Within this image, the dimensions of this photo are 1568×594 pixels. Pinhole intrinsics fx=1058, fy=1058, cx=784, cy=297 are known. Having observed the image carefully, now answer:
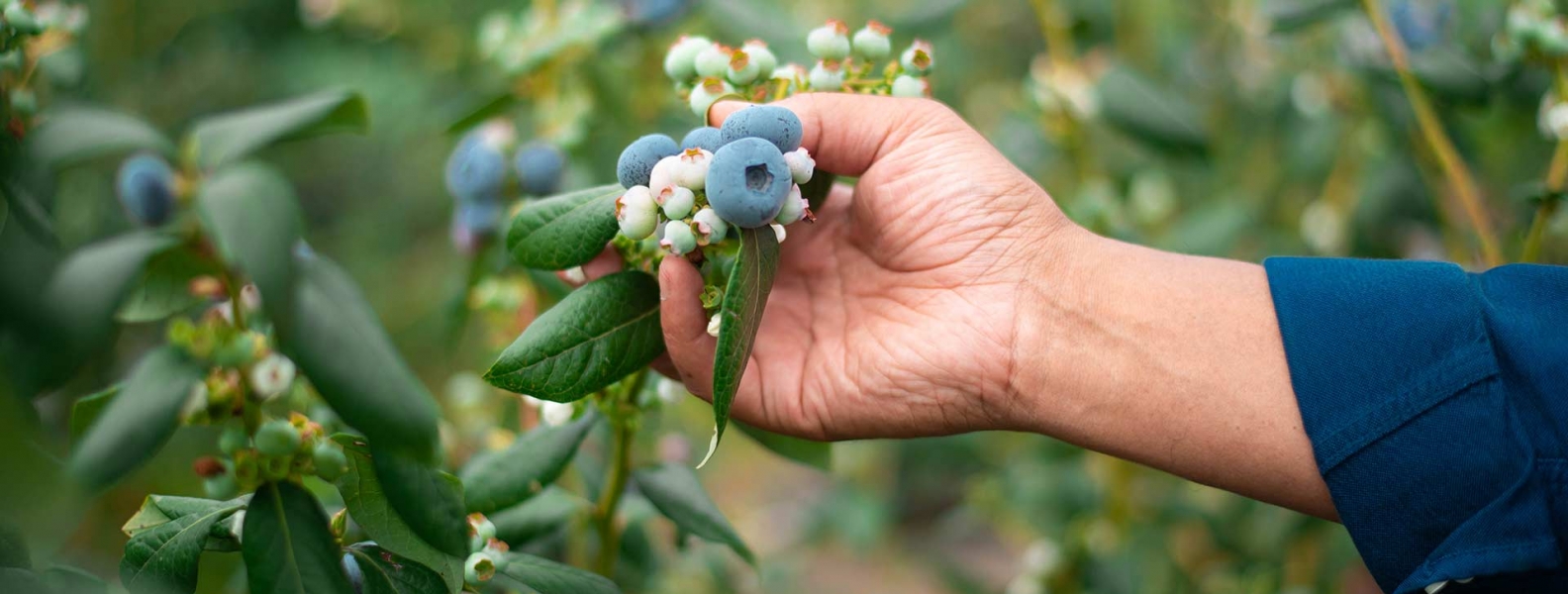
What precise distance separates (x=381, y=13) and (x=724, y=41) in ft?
3.22

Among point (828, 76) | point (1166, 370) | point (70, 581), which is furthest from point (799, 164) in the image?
point (70, 581)

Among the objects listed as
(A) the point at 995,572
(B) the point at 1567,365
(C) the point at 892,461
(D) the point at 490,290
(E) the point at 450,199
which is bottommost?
(A) the point at 995,572

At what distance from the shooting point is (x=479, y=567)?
0.92 metres

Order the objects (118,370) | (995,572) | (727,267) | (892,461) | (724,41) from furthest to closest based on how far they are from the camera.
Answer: (995,572) → (892,461) → (118,370) → (724,41) → (727,267)

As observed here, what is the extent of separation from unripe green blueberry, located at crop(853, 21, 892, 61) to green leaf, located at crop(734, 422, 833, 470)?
44 centimetres

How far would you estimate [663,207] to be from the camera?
0.85 metres

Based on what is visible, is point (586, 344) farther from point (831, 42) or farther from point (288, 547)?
point (831, 42)

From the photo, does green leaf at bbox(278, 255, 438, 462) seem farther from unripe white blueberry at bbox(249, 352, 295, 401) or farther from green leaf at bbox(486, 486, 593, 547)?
green leaf at bbox(486, 486, 593, 547)

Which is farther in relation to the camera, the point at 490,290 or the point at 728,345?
the point at 490,290

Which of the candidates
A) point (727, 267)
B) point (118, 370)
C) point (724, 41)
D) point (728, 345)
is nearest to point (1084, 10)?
point (724, 41)

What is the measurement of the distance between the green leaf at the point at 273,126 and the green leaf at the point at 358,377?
130mm

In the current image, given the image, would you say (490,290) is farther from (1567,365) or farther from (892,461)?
(892,461)

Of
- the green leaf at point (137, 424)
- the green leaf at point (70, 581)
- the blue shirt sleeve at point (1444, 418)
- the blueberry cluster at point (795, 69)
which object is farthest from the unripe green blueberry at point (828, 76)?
the green leaf at point (70, 581)

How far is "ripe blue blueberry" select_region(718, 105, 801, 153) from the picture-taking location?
0.87m
